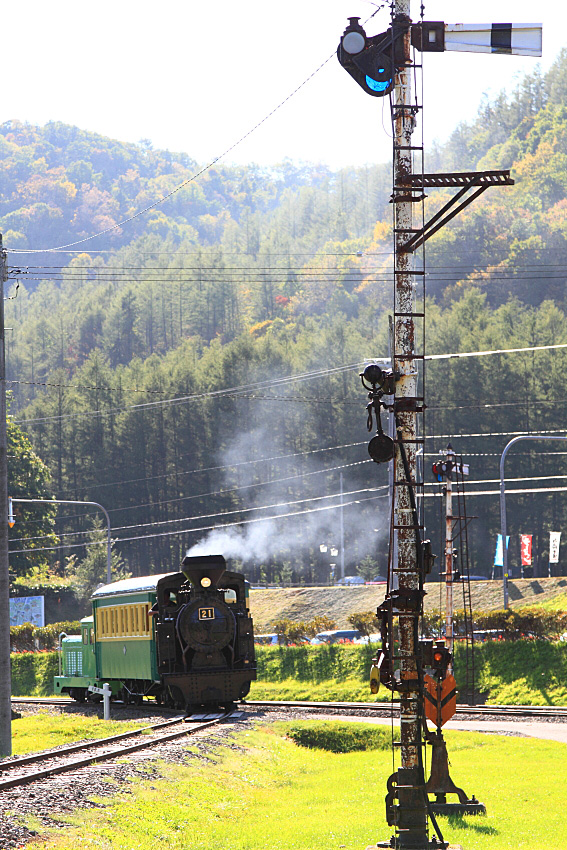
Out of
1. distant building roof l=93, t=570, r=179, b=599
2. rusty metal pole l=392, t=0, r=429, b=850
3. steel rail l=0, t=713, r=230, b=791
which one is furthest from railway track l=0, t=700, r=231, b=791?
rusty metal pole l=392, t=0, r=429, b=850

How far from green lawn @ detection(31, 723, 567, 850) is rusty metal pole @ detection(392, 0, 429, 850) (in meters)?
1.98

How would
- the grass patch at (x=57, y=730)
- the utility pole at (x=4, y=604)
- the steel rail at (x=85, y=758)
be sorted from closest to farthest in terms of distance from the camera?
the steel rail at (x=85, y=758)
the utility pole at (x=4, y=604)
the grass patch at (x=57, y=730)

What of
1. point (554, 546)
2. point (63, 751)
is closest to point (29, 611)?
point (554, 546)

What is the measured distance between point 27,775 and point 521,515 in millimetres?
78628

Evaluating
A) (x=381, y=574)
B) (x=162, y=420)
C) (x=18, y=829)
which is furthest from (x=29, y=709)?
(x=162, y=420)

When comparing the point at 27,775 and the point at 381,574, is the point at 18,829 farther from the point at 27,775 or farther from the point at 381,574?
the point at 381,574

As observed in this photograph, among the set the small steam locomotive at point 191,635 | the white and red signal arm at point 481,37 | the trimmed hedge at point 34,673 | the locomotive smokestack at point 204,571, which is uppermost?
the white and red signal arm at point 481,37

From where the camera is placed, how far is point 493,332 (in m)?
101

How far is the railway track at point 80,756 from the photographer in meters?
17.0

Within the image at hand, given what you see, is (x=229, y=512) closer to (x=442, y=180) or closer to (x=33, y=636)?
(x=33, y=636)

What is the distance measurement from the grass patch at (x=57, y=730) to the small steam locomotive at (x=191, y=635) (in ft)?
4.80

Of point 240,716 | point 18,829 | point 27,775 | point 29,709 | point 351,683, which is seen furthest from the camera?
point 351,683

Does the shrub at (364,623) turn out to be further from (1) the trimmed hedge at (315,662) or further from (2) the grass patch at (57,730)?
(2) the grass patch at (57,730)

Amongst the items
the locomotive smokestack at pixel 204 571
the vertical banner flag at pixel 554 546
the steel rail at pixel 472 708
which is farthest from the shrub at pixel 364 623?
the vertical banner flag at pixel 554 546
